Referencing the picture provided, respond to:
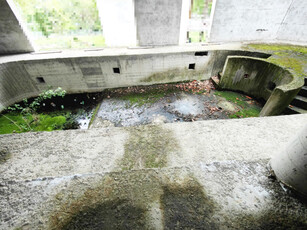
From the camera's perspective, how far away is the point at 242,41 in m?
9.52

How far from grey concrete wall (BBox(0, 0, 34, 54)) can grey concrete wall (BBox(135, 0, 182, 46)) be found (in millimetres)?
6764

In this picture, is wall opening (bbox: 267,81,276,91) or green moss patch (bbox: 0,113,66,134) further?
wall opening (bbox: 267,81,276,91)

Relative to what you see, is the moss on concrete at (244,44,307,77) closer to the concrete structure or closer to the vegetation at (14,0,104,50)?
the concrete structure

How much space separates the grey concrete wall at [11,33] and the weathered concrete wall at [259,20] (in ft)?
38.1

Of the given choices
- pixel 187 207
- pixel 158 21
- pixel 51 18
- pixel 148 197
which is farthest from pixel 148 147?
pixel 51 18

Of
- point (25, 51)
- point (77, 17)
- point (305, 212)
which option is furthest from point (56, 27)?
point (305, 212)

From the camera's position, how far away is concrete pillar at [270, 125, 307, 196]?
0.89 m

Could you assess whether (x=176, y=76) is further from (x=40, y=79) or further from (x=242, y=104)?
(x=40, y=79)

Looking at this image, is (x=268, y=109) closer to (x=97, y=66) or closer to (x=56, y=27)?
(x=97, y=66)

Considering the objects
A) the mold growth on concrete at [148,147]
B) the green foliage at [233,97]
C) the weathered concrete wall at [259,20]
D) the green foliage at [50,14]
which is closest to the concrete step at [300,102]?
the green foliage at [233,97]

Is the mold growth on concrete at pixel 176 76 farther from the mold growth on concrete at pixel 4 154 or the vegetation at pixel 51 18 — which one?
the vegetation at pixel 51 18

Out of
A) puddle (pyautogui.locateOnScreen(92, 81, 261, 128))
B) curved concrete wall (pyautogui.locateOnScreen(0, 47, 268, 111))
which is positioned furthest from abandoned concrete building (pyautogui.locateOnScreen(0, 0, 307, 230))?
curved concrete wall (pyautogui.locateOnScreen(0, 47, 268, 111))

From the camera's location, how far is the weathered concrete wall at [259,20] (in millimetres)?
8227

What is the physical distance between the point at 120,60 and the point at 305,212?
8.08m
